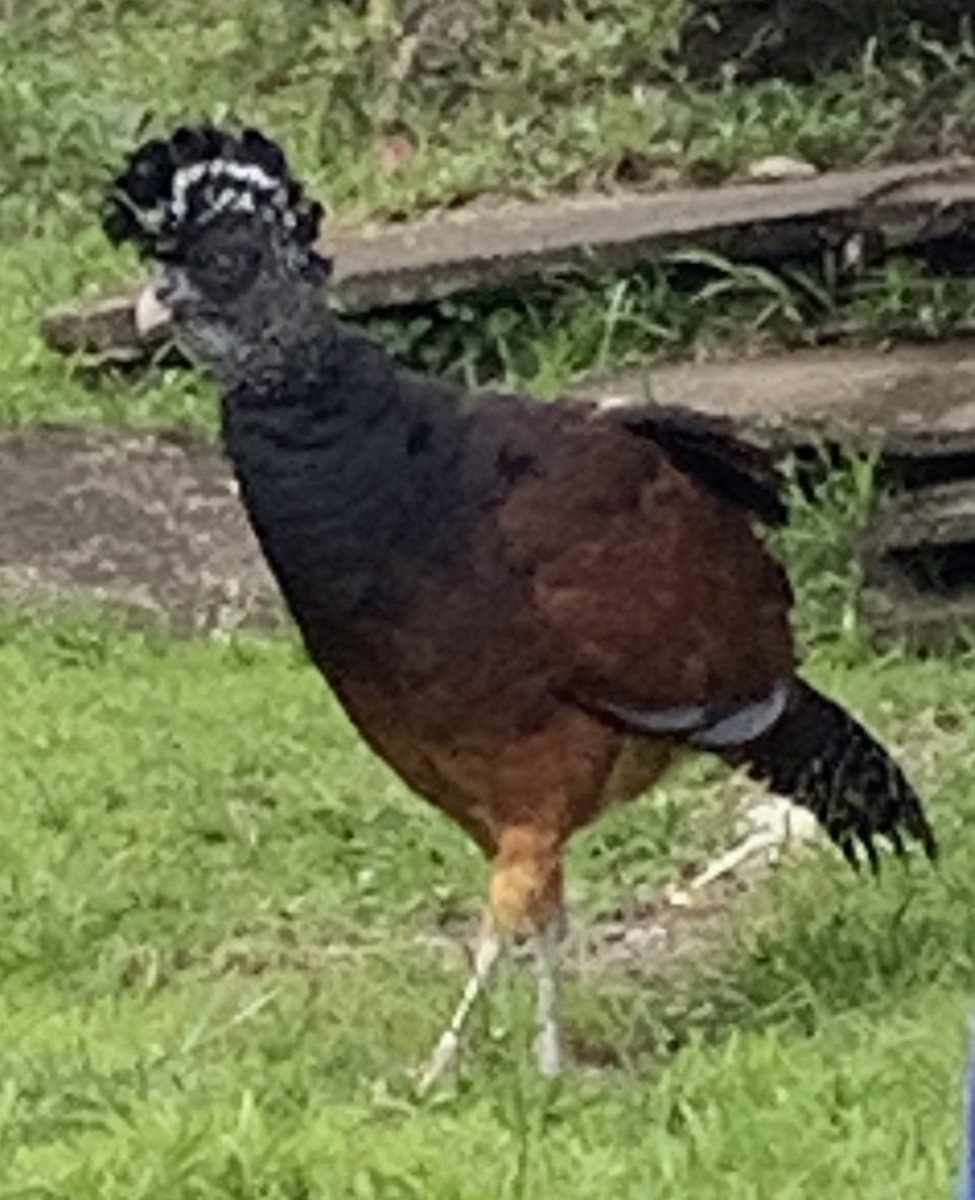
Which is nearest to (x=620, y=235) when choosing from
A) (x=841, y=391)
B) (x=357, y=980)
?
(x=841, y=391)

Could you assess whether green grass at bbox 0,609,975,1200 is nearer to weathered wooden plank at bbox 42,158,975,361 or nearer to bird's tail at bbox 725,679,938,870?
bird's tail at bbox 725,679,938,870

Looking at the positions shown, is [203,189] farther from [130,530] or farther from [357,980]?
[130,530]

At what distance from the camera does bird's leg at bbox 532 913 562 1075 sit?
5477mm

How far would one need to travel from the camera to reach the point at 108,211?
6094 mm

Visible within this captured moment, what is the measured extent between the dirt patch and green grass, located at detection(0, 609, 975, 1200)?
1.03 ft

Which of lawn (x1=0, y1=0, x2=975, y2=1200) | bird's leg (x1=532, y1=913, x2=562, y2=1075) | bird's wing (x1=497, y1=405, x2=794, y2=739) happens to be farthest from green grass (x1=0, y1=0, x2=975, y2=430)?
bird's leg (x1=532, y1=913, x2=562, y2=1075)

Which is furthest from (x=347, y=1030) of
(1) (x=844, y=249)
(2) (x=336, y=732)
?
(1) (x=844, y=249)

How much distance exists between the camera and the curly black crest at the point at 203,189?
5773 millimetres

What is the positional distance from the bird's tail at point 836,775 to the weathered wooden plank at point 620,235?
346cm

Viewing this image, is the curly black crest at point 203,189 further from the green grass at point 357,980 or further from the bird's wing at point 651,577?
the green grass at point 357,980

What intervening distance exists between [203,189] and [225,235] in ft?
0.25

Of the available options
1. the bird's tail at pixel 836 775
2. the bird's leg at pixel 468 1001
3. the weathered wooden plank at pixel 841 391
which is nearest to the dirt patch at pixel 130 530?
the weathered wooden plank at pixel 841 391

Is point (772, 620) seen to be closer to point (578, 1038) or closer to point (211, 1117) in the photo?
point (578, 1038)

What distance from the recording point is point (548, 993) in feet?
18.2
